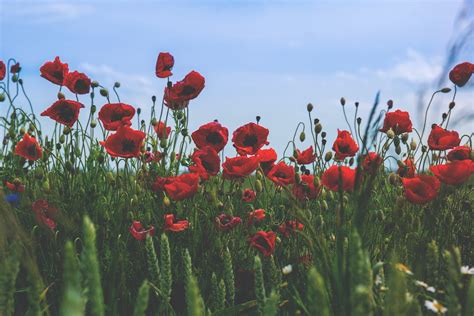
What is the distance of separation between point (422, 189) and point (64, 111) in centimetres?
177

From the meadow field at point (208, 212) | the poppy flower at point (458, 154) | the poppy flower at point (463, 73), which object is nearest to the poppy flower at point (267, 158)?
the meadow field at point (208, 212)

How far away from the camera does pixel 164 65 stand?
3.43 m

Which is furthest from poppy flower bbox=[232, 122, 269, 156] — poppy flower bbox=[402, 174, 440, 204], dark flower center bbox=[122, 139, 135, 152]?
poppy flower bbox=[402, 174, 440, 204]

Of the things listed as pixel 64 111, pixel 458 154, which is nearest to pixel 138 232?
pixel 64 111

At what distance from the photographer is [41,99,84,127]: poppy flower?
10.6 ft

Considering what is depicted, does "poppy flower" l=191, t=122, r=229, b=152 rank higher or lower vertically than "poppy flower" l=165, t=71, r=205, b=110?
lower

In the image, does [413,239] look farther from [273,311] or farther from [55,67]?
[55,67]

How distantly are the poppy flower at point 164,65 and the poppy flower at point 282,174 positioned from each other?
2.88ft

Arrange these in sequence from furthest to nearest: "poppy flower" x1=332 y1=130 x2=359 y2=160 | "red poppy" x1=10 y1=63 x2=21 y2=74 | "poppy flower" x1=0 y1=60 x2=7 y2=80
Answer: "red poppy" x1=10 y1=63 x2=21 y2=74 < "poppy flower" x1=0 y1=60 x2=7 y2=80 < "poppy flower" x1=332 y1=130 x2=359 y2=160

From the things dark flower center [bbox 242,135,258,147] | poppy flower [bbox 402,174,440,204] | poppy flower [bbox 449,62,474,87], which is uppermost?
poppy flower [bbox 449,62,474,87]

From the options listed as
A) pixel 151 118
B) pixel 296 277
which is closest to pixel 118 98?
pixel 151 118

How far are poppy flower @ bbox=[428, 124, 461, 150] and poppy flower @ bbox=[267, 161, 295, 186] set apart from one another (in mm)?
792

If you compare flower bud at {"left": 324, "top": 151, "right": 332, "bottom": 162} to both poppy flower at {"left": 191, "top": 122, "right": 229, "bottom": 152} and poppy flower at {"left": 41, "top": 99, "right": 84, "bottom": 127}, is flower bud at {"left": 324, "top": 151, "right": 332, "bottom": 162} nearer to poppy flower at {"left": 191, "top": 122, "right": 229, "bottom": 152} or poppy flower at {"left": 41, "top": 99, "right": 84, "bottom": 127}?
poppy flower at {"left": 191, "top": 122, "right": 229, "bottom": 152}

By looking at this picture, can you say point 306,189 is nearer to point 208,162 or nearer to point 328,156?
point 208,162
